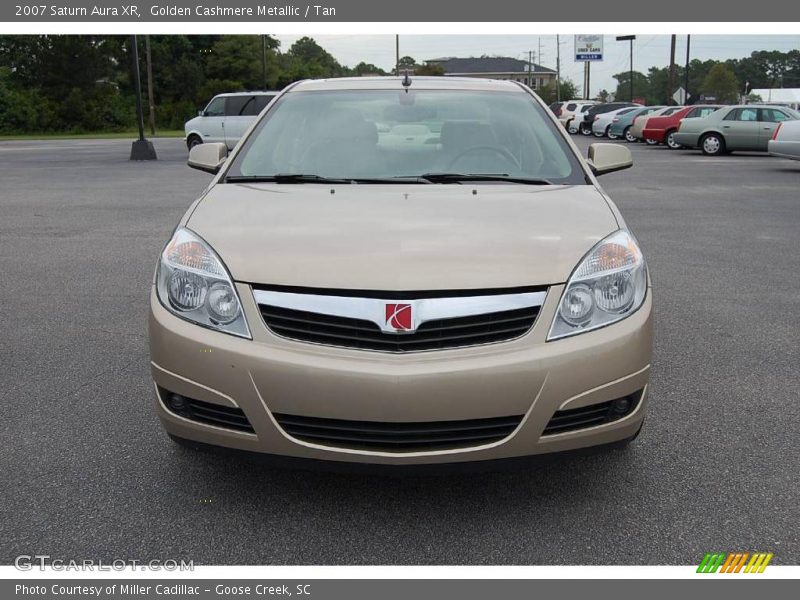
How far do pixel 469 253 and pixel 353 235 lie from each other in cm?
43

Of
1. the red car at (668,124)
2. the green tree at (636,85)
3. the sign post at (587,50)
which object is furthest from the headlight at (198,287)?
the green tree at (636,85)

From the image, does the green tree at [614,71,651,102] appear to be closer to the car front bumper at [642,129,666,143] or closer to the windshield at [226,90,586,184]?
the car front bumper at [642,129,666,143]

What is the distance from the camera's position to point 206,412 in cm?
290

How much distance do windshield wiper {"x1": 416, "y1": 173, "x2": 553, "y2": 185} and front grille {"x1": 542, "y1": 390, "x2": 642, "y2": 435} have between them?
119 centimetres

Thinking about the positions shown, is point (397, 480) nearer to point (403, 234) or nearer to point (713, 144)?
point (403, 234)

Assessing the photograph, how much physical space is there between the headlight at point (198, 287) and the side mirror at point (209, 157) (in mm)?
1385

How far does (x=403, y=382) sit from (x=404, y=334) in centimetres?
17

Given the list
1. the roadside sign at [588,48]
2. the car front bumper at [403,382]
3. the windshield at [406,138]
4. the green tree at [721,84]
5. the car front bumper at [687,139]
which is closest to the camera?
the car front bumper at [403,382]

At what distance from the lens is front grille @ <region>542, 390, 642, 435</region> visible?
280 cm

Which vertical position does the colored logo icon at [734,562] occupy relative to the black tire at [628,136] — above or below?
above

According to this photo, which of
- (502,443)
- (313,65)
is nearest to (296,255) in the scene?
(502,443)

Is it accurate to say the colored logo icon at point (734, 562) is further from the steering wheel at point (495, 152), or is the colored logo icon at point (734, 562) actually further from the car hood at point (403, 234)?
A: the steering wheel at point (495, 152)

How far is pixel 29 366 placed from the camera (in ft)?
15.6

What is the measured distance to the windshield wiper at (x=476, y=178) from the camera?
3.75 meters
